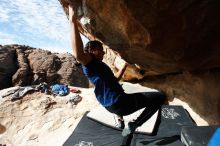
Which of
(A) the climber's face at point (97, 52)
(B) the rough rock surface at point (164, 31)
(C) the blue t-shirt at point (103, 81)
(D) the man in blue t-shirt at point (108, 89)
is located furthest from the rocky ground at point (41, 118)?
(A) the climber's face at point (97, 52)

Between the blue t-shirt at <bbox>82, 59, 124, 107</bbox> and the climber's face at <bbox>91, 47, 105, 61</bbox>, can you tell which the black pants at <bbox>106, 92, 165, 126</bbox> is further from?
the climber's face at <bbox>91, 47, 105, 61</bbox>

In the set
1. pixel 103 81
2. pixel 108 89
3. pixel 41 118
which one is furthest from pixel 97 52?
pixel 41 118

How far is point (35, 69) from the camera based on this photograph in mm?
15445

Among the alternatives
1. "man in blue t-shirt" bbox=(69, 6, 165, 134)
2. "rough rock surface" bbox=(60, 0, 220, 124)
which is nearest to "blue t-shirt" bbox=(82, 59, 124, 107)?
"man in blue t-shirt" bbox=(69, 6, 165, 134)

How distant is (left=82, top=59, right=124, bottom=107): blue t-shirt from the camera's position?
4.57m

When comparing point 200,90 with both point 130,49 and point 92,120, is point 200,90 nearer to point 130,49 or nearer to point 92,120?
point 130,49

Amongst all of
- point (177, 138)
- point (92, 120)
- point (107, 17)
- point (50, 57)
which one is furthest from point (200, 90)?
point (50, 57)

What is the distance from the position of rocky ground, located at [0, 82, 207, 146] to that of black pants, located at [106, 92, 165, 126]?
6.18ft

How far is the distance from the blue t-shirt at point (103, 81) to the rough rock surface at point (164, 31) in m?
0.72

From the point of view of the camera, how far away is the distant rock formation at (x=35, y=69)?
15047 millimetres

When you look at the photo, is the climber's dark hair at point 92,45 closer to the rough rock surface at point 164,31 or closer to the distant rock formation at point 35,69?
the rough rock surface at point 164,31

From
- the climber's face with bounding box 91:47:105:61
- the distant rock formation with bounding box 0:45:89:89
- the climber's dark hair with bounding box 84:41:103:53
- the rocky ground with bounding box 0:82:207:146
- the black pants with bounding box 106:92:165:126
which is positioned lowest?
the distant rock formation with bounding box 0:45:89:89

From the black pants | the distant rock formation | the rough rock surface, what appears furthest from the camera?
the distant rock formation

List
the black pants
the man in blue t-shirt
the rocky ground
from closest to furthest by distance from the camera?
the man in blue t-shirt
the black pants
the rocky ground
